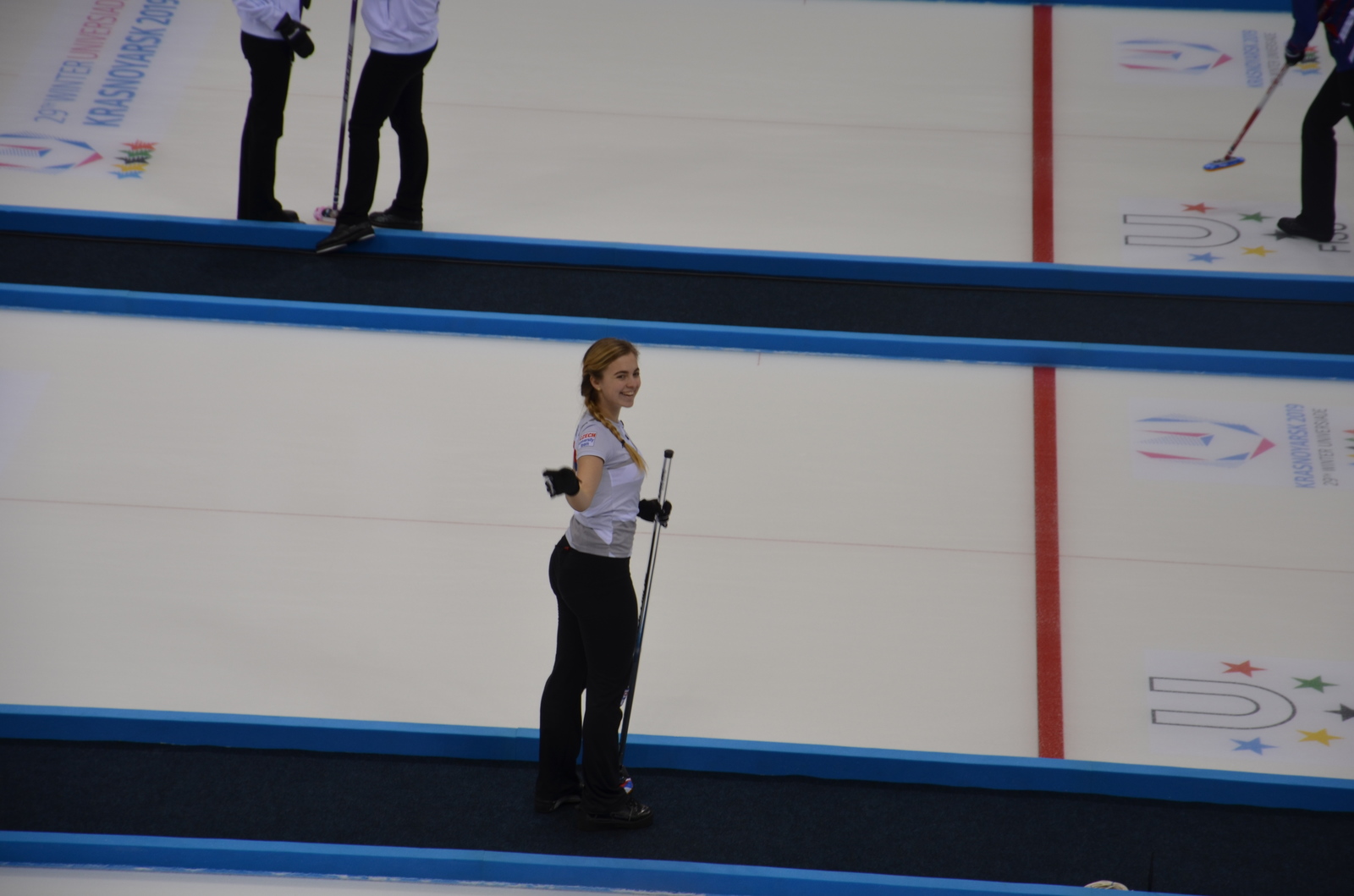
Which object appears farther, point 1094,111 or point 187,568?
point 1094,111

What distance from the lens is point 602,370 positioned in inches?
115

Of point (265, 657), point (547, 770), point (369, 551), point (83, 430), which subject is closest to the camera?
point (547, 770)

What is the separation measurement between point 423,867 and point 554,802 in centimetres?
38

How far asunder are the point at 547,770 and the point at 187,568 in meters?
1.35

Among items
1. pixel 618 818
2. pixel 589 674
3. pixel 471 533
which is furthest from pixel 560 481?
pixel 471 533

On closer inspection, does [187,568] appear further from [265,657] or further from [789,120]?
[789,120]

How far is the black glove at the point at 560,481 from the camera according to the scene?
2770 mm

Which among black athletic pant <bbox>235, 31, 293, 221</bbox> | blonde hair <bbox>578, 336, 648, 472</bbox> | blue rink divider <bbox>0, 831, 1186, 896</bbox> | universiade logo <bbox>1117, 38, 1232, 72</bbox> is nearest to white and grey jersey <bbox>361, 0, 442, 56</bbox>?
black athletic pant <bbox>235, 31, 293, 221</bbox>

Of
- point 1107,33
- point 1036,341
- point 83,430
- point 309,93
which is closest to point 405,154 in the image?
point 309,93

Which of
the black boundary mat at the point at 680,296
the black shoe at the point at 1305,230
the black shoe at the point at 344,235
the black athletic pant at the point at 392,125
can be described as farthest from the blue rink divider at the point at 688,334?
the black shoe at the point at 1305,230

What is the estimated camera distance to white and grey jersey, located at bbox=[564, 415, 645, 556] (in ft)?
9.59

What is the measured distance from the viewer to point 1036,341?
460 cm

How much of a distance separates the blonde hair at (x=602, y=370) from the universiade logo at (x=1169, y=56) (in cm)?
419

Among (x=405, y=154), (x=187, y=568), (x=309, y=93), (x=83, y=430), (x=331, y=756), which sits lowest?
(x=331, y=756)
